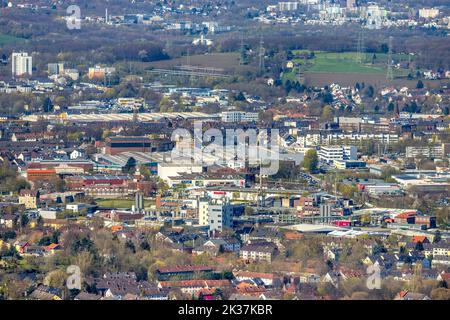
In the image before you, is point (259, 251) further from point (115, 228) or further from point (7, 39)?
point (7, 39)

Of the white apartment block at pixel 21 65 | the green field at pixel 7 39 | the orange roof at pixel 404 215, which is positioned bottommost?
the white apartment block at pixel 21 65

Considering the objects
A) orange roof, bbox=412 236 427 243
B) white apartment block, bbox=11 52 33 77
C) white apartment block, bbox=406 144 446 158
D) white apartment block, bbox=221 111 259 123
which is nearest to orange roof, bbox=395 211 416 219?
orange roof, bbox=412 236 427 243

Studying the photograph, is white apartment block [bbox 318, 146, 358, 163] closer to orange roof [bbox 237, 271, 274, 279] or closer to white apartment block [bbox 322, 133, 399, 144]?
white apartment block [bbox 322, 133, 399, 144]

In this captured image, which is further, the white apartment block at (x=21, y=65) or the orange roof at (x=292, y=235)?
the white apartment block at (x=21, y=65)

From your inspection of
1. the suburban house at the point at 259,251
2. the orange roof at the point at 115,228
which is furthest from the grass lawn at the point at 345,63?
the suburban house at the point at 259,251

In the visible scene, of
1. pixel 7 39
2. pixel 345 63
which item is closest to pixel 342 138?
pixel 345 63

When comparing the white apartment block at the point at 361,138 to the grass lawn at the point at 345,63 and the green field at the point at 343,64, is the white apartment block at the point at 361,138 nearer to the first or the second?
the green field at the point at 343,64

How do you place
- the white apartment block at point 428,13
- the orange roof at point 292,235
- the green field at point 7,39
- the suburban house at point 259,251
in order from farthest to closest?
the white apartment block at point 428,13 → the green field at point 7,39 → the orange roof at point 292,235 → the suburban house at point 259,251
